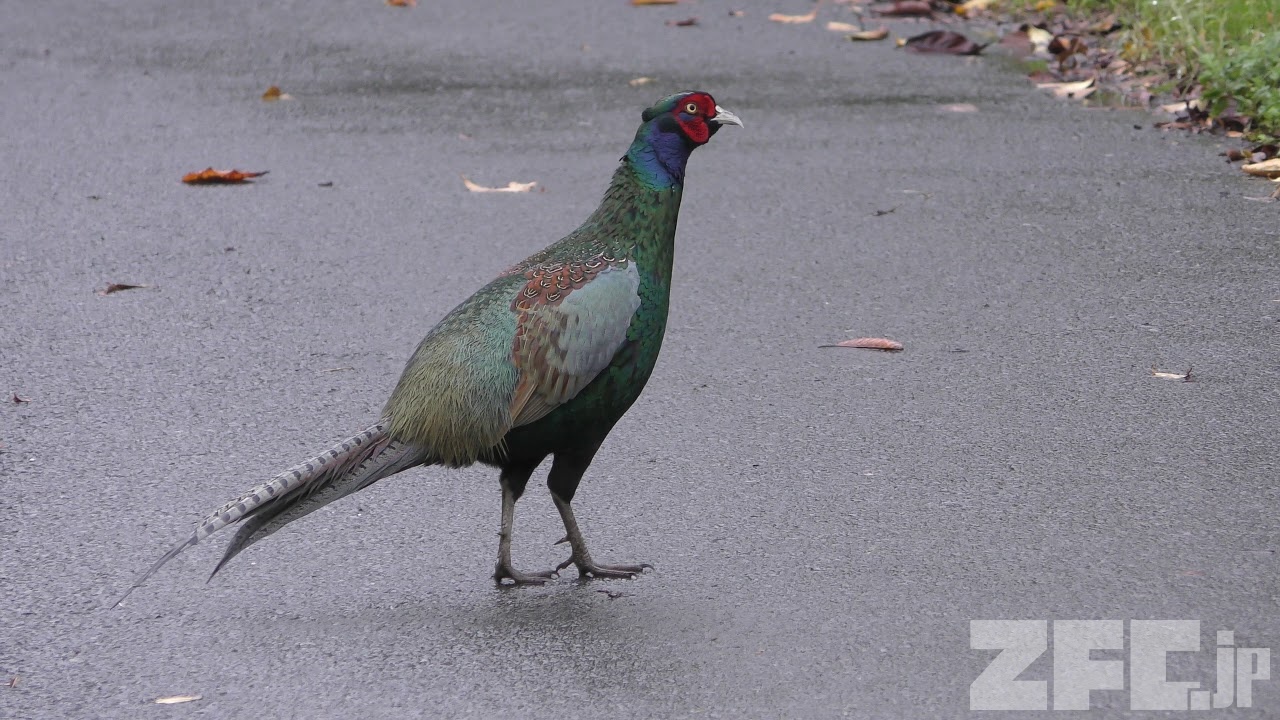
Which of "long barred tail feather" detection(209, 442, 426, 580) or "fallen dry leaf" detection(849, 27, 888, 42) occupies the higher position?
"long barred tail feather" detection(209, 442, 426, 580)

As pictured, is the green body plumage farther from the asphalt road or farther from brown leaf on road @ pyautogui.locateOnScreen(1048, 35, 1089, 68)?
brown leaf on road @ pyautogui.locateOnScreen(1048, 35, 1089, 68)

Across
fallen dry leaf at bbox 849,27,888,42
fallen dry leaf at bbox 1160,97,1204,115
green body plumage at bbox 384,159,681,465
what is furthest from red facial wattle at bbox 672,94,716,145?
fallen dry leaf at bbox 849,27,888,42

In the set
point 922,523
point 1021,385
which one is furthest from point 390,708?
point 1021,385

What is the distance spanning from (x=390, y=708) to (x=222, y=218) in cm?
442

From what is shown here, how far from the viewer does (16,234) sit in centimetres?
707

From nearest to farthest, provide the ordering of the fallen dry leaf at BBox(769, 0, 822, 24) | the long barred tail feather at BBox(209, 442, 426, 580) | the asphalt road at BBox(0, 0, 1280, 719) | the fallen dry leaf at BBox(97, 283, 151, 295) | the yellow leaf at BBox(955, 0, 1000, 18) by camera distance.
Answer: the asphalt road at BBox(0, 0, 1280, 719) < the long barred tail feather at BBox(209, 442, 426, 580) < the fallen dry leaf at BBox(97, 283, 151, 295) < the yellow leaf at BBox(955, 0, 1000, 18) < the fallen dry leaf at BBox(769, 0, 822, 24)

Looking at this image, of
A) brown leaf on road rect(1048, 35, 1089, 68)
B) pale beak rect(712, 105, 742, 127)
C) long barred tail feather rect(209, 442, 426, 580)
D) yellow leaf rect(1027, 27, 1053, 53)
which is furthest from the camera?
yellow leaf rect(1027, 27, 1053, 53)

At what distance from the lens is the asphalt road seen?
3.54 meters

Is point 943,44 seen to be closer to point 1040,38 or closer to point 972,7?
point 1040,38

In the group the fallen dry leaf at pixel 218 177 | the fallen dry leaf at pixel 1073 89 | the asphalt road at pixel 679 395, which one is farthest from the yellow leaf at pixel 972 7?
the fallen dry leaf at pixel 218 177

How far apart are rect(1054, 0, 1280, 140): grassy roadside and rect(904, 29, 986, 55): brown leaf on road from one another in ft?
2.88

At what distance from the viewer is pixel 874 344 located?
5500mm

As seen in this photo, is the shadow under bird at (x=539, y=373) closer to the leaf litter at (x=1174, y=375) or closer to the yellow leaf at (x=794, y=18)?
the leaf litter at (x=1174, y=375)

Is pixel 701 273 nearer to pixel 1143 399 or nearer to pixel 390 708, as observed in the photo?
pixel 1143 399
